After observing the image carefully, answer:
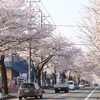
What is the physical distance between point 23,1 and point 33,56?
75.6ft

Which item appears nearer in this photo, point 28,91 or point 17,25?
point 17,25

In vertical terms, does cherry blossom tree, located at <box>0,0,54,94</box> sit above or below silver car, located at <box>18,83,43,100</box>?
above

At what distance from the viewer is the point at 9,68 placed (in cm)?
6894

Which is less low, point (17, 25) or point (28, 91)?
point (17, 25)

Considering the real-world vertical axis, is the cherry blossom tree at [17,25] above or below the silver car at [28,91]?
above

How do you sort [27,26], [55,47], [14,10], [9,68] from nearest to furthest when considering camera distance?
[14,10]
[27,26]
[55,47]
[9,68]

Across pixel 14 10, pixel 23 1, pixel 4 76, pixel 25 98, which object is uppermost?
pixel 23 1

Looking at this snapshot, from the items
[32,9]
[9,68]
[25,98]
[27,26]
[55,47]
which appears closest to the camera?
[27,26]

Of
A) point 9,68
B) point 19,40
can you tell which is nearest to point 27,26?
point 19,40

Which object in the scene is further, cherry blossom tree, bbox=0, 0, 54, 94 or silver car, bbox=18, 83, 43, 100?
silver car, bbox=18, 83, 43, 100

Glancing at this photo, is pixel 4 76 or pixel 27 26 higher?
pixel 27 26

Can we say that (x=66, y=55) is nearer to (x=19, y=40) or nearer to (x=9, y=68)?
(x=9, y=68)

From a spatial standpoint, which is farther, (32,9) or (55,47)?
(55,47)

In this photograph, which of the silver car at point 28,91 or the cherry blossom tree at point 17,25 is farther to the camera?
the silver car at point 28,91
